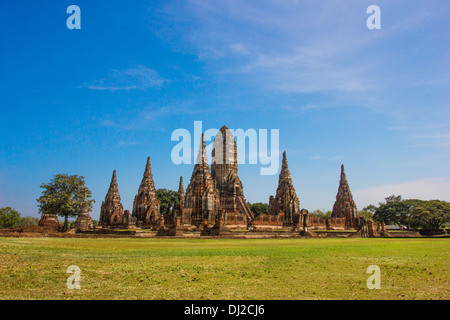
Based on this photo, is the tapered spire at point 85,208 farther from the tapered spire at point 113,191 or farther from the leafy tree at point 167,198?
the leafy tree at point 167,198

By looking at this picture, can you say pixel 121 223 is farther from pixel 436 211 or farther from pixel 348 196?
pixel 436 211

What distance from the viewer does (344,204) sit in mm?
72125

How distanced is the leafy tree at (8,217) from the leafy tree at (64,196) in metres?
20.6

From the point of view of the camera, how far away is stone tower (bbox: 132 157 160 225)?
61.1 metres

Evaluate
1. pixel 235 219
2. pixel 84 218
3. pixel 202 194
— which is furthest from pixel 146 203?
Answer: pixel 235 219

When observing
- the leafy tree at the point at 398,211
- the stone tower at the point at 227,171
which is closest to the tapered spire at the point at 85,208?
the stone tower at the point at 227,171

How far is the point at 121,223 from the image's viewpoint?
184 ft

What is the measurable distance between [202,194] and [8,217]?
40111mm

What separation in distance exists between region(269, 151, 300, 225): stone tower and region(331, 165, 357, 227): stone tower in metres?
13.9

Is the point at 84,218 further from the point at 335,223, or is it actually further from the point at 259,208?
the point at 259,208

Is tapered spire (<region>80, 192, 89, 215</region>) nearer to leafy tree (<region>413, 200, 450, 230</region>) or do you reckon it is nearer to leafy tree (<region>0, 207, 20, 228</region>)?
leafy tree (<region>0, 207, 20, 228</region>)
